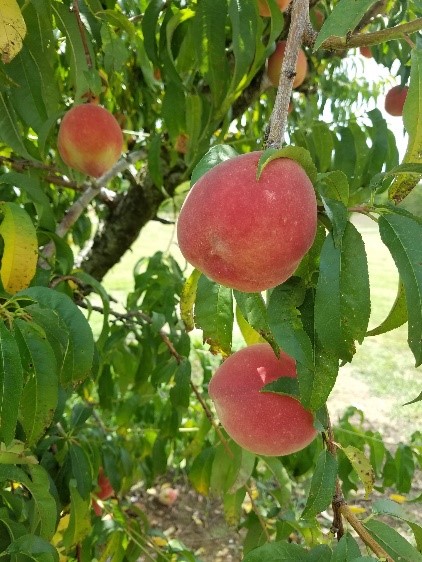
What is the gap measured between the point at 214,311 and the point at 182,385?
0.62 meters

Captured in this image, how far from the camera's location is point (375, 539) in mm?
616

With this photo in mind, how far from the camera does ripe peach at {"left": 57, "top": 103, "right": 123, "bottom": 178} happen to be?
1.22 metres

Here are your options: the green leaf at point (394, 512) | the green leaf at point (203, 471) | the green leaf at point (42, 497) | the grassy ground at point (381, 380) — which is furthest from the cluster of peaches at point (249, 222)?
the grassy ground at point (381, 380)

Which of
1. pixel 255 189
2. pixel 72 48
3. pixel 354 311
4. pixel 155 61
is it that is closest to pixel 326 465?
pixel 354 311

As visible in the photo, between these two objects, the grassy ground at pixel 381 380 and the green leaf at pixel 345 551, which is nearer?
the green leaf at pixel 345 551

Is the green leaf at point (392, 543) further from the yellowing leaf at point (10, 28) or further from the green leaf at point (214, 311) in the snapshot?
the yellowing leaf at point (10, 28)

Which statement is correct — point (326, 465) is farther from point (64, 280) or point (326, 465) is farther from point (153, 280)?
point (153, 280)

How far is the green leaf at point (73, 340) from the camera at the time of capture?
0.71m

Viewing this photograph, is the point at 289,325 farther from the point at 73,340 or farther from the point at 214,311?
the point at 73,340

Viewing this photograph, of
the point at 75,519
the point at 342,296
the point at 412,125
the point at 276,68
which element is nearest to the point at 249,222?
the point at 342,296

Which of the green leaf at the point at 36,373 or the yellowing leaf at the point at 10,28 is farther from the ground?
the yellowing leaf at the point at 10,28

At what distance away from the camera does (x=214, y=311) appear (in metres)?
0.64

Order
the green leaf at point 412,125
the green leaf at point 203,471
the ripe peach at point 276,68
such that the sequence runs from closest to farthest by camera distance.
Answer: the green leaf at point 412,125 → the green leaf at point 203,471 → the ripe peach at point 276,68

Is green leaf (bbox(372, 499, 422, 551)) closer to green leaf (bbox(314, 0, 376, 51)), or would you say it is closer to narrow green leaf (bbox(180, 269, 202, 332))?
narrow green leaf (bbox(180, 269, 202, 332))
